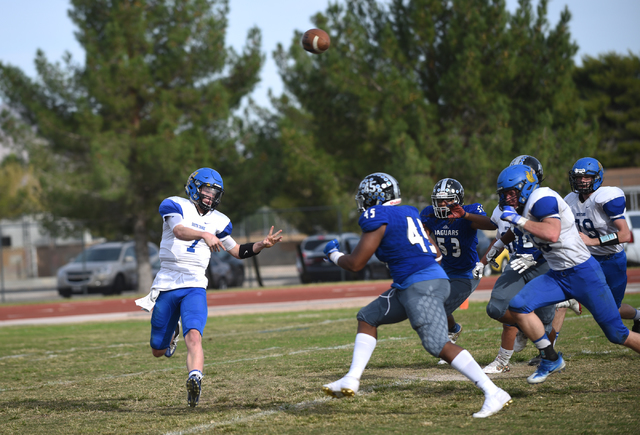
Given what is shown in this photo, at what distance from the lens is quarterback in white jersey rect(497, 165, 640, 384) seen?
5242mm

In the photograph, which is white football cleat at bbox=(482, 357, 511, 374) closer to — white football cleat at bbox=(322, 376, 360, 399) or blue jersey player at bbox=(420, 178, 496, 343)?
blue jersey player at bbox=(420, 178, 496, 343)

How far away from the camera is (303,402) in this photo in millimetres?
5465

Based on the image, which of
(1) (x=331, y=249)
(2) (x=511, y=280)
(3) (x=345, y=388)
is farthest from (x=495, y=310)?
(3) (x=345, y=388)

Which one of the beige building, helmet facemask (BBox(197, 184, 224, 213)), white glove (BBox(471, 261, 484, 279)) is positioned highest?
the beige building

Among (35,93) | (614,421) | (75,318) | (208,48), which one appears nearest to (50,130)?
(35,93)

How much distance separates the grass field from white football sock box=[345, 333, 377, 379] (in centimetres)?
34

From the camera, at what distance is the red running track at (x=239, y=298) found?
58.0ft

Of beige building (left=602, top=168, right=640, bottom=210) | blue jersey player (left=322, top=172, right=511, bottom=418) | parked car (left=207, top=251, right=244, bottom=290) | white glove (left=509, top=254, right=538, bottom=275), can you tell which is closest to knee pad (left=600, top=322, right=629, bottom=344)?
white glove (left=509, top=254, right=538, bottom=275)

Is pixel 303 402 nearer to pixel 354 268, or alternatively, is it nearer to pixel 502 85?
pixel 354 268

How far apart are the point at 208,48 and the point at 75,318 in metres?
10.2

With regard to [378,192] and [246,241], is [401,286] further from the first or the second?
[246,241]

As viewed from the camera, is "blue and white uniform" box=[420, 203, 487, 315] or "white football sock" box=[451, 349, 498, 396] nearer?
"white football sock" box=[451, 349, 498, 396]

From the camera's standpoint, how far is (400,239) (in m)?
5.00

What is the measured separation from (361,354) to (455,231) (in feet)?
7.15
